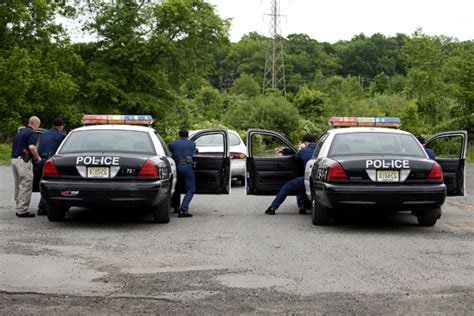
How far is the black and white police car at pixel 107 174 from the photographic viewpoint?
11023 mm

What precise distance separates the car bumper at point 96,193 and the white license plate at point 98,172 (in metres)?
0.09

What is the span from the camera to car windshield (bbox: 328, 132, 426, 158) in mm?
11516

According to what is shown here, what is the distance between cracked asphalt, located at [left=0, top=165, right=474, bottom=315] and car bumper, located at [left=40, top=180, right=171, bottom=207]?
0.41 metres

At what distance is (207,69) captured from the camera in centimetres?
4903

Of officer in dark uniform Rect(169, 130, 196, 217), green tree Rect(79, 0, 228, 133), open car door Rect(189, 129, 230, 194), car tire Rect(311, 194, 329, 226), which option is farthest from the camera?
green tree Rect(79, 0, 228, 133)

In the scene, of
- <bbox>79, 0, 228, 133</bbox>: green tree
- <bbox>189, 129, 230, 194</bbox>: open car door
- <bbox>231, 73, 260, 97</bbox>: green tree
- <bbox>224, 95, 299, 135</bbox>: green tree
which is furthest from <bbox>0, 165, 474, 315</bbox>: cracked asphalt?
<bbox>231, 73, 260, 97</bbox>: green tree

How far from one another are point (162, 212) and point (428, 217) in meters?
3.95

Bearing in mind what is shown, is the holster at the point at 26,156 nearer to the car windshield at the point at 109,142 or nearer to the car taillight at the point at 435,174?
the car windshield at the point at 109,142

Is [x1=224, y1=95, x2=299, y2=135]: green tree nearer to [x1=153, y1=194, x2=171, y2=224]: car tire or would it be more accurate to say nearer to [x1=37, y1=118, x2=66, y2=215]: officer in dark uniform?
[x1=37, y1=118, x2=66, y2=215]: officer in dark uniform

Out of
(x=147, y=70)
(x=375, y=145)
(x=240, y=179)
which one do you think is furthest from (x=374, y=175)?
(x=147, y=70)

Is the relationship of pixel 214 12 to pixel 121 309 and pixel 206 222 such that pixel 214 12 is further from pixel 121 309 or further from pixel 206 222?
pixel 121 309

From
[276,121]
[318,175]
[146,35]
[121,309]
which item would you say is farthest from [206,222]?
[276,121]

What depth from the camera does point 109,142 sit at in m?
11.9

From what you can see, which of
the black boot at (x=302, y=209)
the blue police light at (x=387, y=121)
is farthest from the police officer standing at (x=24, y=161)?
the blue police light at (x=387, y=121)
